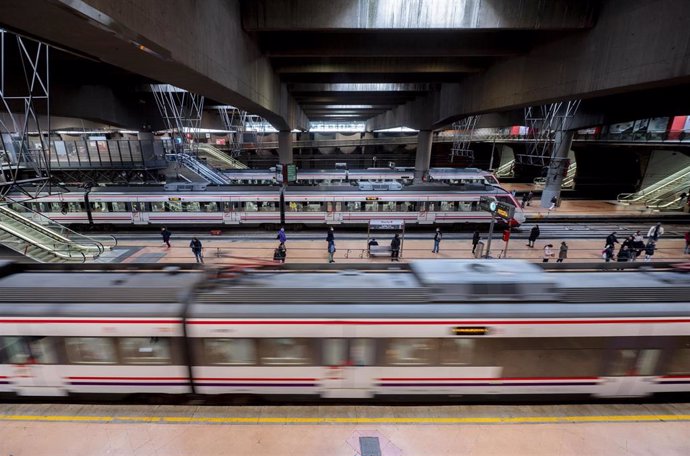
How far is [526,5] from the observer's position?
37.5 feet

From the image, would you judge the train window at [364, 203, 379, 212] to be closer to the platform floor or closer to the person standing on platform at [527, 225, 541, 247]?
the platform floor

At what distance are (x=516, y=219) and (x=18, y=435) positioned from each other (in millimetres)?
21585

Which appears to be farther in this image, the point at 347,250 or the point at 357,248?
the point at 357,248

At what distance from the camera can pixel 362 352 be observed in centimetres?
565

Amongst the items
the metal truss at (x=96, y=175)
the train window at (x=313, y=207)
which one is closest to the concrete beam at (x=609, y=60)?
the train window at (x=313, y=207)

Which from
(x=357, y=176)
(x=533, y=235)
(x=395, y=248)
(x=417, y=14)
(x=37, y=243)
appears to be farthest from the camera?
(x=357, y=176)

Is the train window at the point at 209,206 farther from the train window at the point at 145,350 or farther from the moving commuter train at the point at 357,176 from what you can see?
the train window at the point at 145,350

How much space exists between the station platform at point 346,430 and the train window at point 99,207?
1535 cm

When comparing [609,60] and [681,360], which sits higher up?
[609,60]

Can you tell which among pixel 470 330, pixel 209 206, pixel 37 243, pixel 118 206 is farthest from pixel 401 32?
pixel 118 206

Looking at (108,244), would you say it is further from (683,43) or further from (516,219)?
(683,43)

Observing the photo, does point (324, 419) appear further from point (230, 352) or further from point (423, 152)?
point (423, 152)

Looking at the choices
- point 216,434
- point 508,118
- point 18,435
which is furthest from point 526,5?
point 508,118

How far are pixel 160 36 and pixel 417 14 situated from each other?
927 cm
